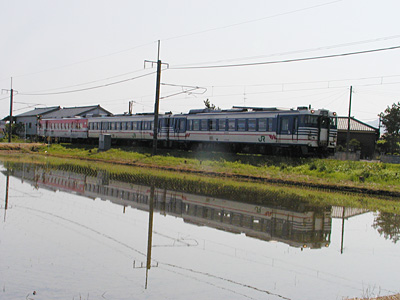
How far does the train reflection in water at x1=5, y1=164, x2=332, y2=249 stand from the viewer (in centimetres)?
948

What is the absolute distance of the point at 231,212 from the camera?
11891 mm

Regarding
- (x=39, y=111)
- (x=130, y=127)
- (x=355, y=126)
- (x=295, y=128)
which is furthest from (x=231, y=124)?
(x=39, y=111)

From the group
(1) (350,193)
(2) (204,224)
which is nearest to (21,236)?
(2) (204,224)

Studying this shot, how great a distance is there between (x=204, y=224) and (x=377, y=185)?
11.5m

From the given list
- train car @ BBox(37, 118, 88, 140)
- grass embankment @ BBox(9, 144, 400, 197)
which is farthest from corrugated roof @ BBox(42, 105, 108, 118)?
grass embankment @ BBox(9, 144, 400, 197)

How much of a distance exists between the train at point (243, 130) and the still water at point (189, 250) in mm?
13912

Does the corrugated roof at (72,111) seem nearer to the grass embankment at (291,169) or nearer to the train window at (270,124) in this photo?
the grass embankment at (291,169)

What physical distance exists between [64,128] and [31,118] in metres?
22.1

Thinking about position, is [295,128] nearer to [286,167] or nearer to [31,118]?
[286,167]

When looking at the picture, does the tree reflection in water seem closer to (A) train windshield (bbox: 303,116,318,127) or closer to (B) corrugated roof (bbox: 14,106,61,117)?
(A) train windshield (bbox: 303,116,318,127)

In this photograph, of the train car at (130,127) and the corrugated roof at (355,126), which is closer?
the train car at (130,127)

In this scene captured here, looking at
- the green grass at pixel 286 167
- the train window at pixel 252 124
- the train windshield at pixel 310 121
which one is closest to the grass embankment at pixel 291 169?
the green grass at pixel 286 167

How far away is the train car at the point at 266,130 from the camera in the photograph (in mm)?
26969

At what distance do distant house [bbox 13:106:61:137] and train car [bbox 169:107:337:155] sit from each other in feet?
146
